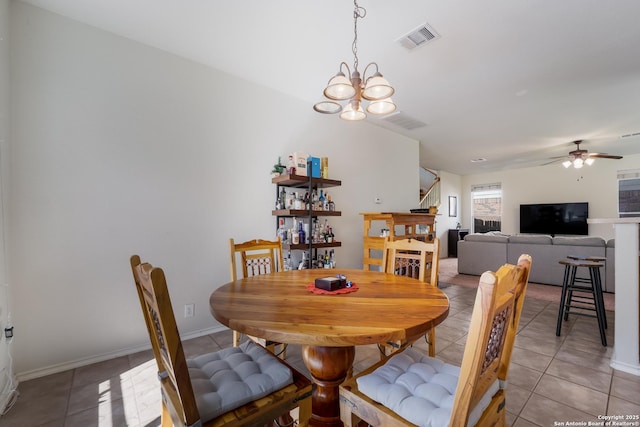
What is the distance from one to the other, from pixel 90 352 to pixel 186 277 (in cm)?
85

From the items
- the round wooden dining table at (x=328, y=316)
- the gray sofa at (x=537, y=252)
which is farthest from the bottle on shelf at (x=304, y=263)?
the gray sofa at (x=537, y=252)

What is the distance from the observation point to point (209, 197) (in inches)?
110

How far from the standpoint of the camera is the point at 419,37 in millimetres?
2316

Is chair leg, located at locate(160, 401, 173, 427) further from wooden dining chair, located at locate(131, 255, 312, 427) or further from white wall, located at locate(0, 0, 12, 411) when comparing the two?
white wall, located at locate(0, 0, 12, 411)

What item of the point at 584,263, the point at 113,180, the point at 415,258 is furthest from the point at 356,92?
the point at 584,263

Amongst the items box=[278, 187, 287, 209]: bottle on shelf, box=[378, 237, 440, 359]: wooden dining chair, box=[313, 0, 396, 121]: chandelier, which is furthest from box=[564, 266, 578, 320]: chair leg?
box=[278, 187, 287, 209]: bottle on shelf

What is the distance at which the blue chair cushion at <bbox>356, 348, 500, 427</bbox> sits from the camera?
0.88m

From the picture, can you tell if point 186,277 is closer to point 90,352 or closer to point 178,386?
point 90,352

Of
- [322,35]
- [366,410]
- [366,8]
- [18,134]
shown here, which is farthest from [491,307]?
[18,134]

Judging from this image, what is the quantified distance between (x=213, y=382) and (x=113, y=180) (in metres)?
2.01

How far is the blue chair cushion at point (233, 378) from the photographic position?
0.94 m

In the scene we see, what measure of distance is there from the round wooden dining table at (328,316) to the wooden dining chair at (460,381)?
18 centimetres

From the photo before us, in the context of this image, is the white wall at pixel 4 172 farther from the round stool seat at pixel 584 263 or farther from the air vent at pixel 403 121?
the round stool seat at pixel 584 263

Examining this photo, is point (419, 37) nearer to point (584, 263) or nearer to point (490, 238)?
point (584, 263)
